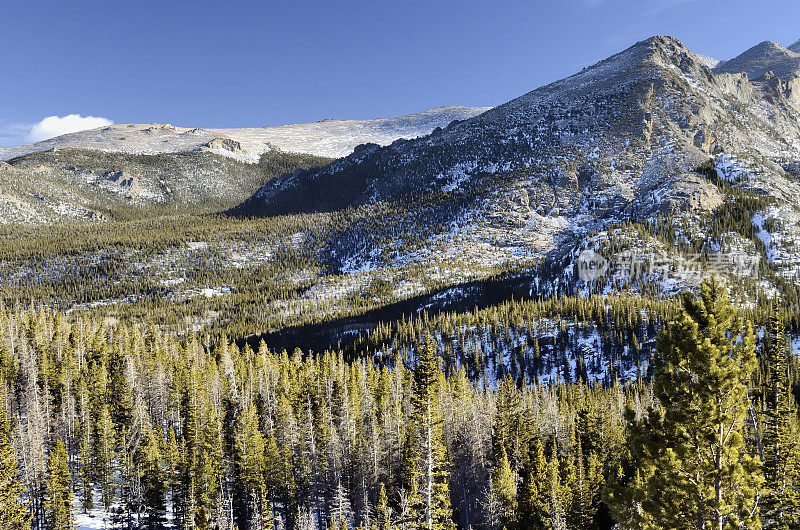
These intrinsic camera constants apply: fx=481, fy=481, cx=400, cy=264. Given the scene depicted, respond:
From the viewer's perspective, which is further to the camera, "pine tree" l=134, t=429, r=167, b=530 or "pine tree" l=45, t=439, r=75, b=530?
"pine tree" l=134, t=429, r=167, b=530

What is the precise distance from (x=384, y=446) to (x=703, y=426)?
180 ft

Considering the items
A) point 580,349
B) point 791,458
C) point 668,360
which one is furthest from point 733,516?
point 580,349

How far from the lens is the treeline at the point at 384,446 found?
1556cm

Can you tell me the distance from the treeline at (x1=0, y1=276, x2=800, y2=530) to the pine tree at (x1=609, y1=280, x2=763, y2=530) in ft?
0.20

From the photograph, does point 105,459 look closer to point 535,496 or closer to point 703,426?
point 535,496

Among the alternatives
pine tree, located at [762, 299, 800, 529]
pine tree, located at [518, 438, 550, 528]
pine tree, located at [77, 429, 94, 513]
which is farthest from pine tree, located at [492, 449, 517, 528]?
pine tree, located at [77, 429, 94, 513]

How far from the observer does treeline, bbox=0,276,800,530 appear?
15.6 metres

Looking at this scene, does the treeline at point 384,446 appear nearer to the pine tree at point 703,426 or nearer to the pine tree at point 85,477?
the pine tree at point 703,426

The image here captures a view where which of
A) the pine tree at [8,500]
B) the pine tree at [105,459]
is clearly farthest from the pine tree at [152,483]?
the pine tree at [8,500]

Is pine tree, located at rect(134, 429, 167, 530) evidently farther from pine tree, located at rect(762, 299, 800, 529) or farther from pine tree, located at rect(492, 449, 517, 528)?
pine tree, located at rect(762, 299, 800, 529)

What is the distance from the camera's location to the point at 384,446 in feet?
214

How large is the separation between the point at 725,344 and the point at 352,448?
185ft

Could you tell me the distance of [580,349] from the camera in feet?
501

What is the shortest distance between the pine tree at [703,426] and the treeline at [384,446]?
6 cm
